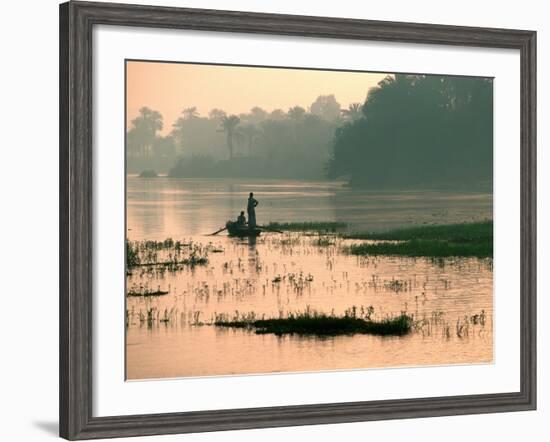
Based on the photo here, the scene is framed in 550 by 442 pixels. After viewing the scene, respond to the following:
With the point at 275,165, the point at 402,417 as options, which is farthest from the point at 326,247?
the point at 402,417

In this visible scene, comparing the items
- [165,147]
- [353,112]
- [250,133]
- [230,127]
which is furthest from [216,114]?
[353,112]

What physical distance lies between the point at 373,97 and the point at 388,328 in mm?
1240

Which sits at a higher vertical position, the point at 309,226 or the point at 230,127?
the point at 230,127

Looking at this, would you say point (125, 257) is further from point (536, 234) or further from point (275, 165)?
point (536, 234)

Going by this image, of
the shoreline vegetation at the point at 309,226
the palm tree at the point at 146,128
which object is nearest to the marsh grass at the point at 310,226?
the shoreline vegetation at the point at 309,226

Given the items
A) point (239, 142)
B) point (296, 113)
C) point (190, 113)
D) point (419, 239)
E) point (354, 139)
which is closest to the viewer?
point (190, 113)

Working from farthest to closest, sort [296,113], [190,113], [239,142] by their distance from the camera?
[296,113]
[239,142]
[190,113]

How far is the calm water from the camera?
7152mm

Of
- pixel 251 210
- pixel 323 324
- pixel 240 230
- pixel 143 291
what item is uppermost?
pixel 251 210

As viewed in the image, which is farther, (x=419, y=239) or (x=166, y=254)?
(x=419, y=239)

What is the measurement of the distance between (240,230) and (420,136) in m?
1.17

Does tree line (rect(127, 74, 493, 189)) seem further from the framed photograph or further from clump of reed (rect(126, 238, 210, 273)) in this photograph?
clump of reed (rect(126, 238, 210, 273))

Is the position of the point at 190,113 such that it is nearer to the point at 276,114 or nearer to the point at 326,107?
the point at 276,114

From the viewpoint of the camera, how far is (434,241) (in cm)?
773
